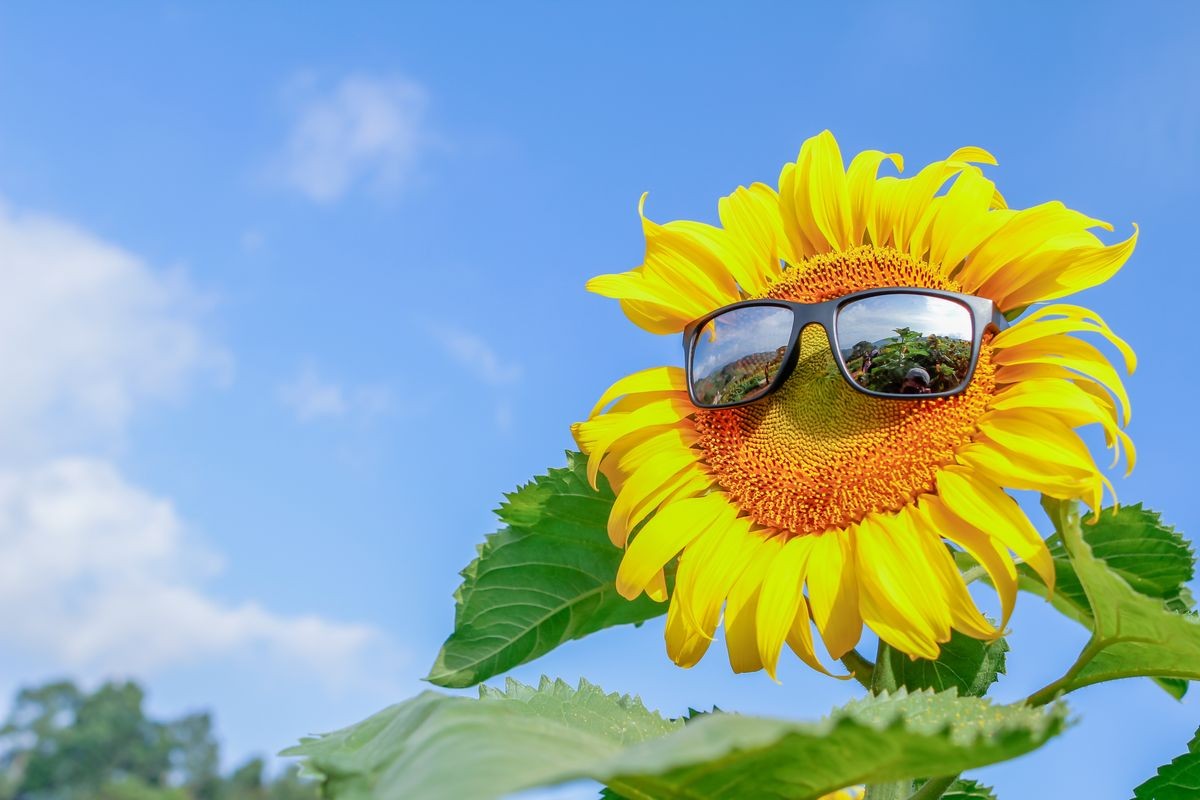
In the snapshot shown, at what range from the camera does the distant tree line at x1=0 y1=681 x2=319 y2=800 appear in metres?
61.3

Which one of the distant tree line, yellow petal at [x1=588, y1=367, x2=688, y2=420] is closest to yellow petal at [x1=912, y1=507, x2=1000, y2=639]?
yellow petal at [x1=588, y1=367, x2=688, y2=420]

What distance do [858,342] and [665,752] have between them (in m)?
0.87

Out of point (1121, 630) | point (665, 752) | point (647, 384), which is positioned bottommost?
point (665, 752)

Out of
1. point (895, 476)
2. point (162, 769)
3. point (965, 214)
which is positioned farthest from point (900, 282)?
point (162, 769)

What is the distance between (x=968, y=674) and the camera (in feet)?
4.90

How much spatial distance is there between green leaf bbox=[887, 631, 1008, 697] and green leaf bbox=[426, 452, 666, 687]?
375mm

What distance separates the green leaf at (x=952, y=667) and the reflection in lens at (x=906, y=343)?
1.11 ft

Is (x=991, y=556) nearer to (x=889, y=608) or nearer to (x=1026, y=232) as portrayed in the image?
(x=889, y=608)

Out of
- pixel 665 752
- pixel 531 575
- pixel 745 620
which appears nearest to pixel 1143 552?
pixel 745 620

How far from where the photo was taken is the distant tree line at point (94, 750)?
61344 millimetres

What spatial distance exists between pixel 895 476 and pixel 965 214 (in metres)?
0.37

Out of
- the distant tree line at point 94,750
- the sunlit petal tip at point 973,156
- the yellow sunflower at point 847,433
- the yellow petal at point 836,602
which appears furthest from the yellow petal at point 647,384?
the distant tree line at point 94,750

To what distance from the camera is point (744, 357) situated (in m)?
1.58

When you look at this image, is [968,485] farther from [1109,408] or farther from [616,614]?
[616,614]
